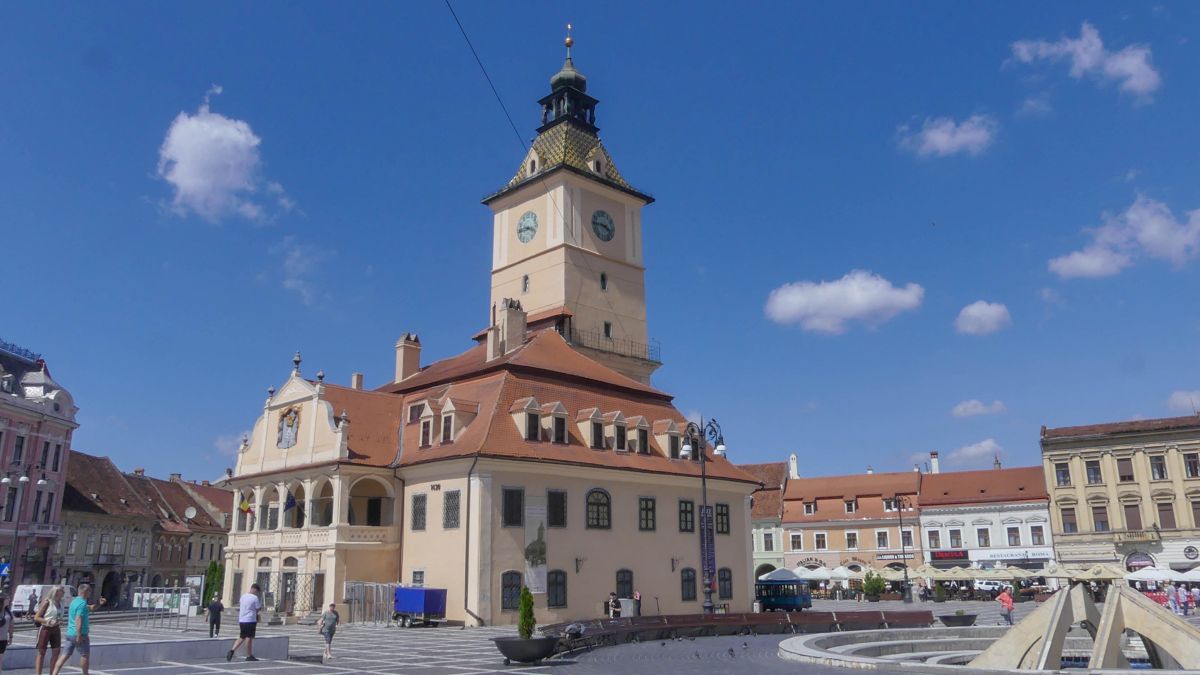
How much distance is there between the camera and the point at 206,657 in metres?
21.4

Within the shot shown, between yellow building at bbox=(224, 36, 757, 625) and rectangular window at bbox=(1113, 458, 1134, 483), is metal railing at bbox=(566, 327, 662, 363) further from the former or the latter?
rectangular window at bbox=(1113, 458, 1134, 483)

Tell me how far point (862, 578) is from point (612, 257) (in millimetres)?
28497

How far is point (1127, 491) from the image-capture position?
59375mm

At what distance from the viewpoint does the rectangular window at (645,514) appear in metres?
39.6

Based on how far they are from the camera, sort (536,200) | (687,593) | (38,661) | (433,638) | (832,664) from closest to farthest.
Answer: (38,661)
(832,664)
(433,638)
(687,593)
(536,200)

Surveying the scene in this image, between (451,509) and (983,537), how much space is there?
44.6 metres

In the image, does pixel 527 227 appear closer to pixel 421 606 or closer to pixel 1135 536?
pixel 421 606

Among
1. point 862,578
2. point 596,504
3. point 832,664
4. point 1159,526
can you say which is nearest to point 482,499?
point 596,504

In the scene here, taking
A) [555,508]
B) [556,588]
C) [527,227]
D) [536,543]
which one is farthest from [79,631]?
[527,227]

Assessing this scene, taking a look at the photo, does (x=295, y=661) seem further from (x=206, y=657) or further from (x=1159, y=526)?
(x=1159, y=526)

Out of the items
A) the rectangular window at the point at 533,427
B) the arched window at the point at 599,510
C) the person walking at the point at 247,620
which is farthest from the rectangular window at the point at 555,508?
the person walking at the point at 247,620

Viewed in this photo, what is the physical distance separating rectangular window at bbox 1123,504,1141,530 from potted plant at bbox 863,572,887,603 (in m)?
16.2

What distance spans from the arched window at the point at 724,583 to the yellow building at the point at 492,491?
8 cm

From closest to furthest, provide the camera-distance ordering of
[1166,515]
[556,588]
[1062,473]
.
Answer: [556,588]
[1166,515]
[1062,473]
